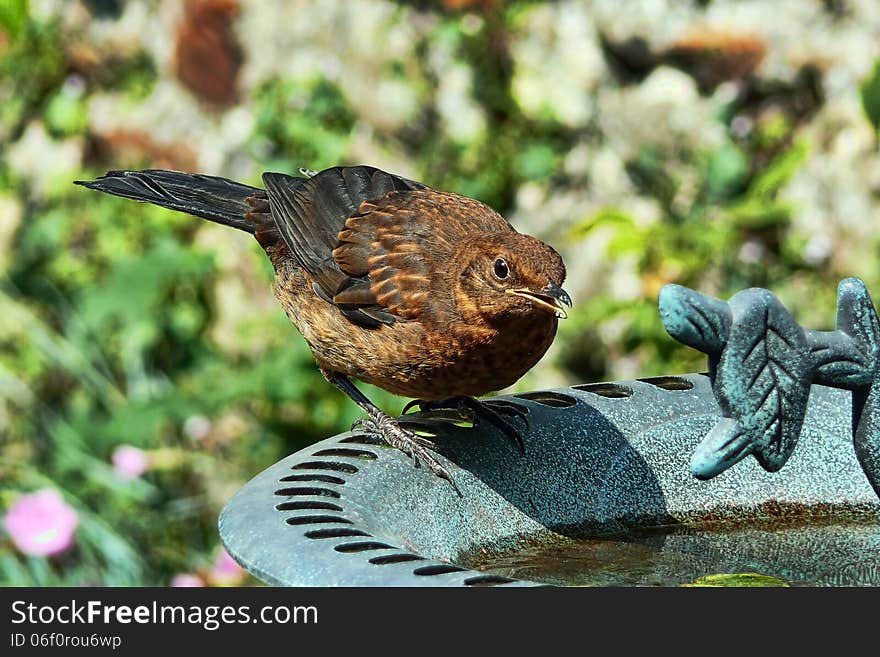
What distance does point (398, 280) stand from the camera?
3592mm

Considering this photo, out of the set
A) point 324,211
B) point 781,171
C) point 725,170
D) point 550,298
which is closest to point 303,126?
point 725,170

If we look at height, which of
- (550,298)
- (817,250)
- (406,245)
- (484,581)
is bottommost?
(484,581)

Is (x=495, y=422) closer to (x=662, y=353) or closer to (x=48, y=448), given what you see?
(x=662, y=353)

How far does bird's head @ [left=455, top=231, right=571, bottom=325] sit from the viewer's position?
3.19 m

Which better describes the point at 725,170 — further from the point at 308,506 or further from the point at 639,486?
the point at 308,506

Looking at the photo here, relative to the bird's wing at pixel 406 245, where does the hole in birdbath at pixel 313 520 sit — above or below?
below

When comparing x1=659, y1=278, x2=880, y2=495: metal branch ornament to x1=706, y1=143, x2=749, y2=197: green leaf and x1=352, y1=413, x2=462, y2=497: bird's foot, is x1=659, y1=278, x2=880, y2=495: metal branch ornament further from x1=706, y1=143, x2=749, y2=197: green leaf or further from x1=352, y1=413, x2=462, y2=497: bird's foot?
x1=706, y1=143, x2=749, y2=197: green leaf

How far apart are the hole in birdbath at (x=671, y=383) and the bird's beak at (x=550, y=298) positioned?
273 millimetres

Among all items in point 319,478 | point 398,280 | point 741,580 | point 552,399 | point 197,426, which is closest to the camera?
point 741,580

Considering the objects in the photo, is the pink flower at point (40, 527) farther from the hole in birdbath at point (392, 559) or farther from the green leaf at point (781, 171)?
the green leaf at point (781, 171)

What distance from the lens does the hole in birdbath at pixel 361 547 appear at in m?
2.18

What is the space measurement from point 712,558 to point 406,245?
1.30m

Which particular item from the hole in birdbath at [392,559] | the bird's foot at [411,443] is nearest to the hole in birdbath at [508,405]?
the bird's foot at [411,443]

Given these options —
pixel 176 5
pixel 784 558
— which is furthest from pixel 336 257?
pixel 176 5
